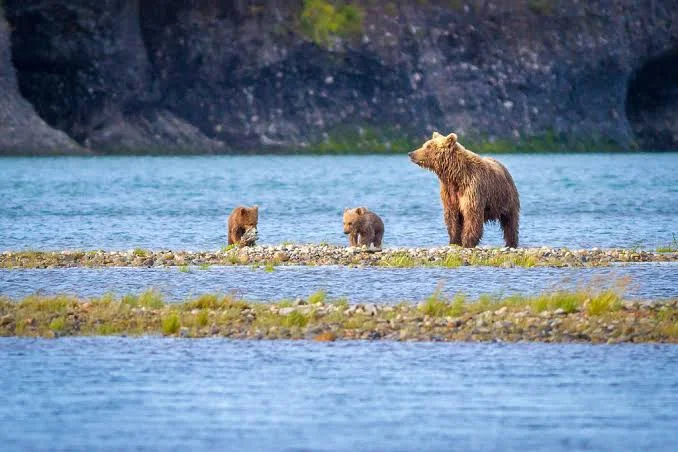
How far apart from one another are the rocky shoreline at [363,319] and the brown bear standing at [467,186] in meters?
5.60

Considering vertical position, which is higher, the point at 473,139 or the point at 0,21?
the point at 0,21

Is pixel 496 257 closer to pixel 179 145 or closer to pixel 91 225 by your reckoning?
pixel 91 225

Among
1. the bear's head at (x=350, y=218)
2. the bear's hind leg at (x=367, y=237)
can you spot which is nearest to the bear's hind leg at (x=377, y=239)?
the bear's hind leg at (x=367, y=237)

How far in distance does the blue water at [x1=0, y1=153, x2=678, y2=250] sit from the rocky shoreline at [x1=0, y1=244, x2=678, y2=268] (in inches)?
245

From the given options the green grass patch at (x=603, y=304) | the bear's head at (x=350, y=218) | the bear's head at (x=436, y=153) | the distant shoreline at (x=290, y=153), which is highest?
the bear's head at (x=436, y=153)

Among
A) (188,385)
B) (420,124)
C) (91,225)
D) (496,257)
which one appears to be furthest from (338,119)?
(188,385)

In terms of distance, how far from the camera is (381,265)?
24328 mm

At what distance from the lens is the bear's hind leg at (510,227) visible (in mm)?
25891

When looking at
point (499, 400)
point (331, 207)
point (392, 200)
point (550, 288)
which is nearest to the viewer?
point (499, 400)

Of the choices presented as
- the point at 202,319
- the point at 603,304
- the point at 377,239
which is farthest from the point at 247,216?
the point at 603,304

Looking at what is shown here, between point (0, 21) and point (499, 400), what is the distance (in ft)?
327

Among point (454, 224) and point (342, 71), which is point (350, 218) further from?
point (342, 71)

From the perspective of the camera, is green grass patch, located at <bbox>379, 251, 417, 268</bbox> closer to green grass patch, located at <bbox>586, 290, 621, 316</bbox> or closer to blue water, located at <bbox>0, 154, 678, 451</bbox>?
blue water, located at <bbox>0, 154, 678, 451</bbox>

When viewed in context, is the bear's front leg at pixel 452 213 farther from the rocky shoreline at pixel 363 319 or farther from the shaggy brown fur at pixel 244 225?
the rocky shoreline at pixel 363 319
